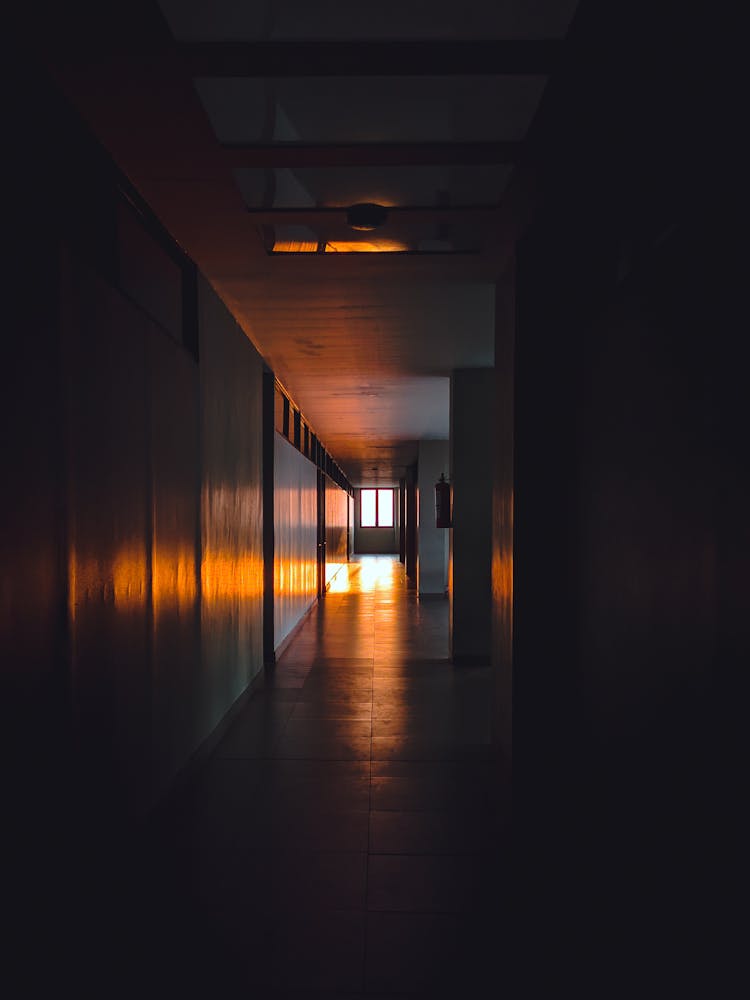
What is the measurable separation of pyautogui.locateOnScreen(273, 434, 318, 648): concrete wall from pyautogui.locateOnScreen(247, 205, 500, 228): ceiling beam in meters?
3.75

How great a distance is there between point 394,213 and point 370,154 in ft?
1.85

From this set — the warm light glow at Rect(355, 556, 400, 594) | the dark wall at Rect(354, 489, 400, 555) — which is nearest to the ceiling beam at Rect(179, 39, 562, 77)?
the warm light glow at Rect(355, 556, 400, 594)

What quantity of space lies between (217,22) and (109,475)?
4.96ft

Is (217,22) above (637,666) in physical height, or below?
above

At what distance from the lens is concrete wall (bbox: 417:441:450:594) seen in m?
11.9

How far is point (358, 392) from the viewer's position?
300 inches

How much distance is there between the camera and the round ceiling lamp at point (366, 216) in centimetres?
295

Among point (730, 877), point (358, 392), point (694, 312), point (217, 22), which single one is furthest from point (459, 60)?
point (358, 392)

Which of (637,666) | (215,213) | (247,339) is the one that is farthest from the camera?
(247,339)

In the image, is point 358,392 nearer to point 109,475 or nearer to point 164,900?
point 109,475

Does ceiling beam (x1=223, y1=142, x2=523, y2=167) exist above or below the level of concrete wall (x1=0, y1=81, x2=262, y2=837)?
above

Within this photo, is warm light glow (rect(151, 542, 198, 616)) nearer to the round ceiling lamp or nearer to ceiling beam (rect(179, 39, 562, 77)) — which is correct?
the round ceiling lamp

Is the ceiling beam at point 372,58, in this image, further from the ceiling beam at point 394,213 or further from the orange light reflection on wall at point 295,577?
the orange light reflection on wall at point 295,577

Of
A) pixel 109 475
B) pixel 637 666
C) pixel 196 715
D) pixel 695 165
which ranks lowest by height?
pixel 196 715
